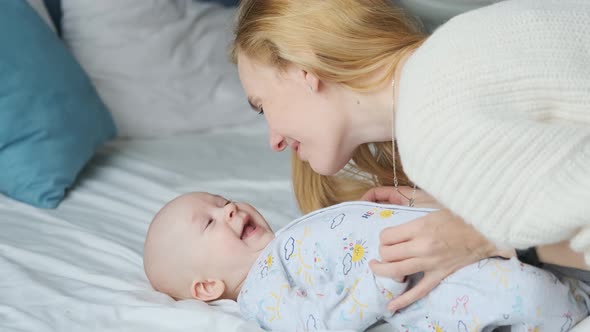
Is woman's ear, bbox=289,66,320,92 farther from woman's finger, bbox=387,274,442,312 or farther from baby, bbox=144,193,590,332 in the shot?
woman's finger, bbox=387,274,442,312

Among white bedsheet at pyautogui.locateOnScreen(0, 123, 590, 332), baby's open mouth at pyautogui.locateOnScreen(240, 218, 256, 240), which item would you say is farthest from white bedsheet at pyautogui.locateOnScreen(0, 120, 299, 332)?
baby's open mouth at pyautogui.locateOnScreen(240, 218, 256, 240)

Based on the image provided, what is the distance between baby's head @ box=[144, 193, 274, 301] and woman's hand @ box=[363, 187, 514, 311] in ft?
1.13

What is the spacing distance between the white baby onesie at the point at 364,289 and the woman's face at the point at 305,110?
0.36ft

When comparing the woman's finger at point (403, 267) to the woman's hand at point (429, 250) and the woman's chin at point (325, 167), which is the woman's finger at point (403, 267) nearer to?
the woman's hand at point (429, 250)

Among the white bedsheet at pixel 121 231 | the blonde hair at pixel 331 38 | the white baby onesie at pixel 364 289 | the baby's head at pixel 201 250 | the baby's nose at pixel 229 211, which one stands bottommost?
the white bedsheet at pixel 121 231

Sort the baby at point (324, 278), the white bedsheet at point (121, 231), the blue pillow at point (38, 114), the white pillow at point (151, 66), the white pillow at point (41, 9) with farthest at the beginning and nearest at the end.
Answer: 1. the white pillow at point (151, 66)
2. the white pillow at point (41, 9)
3. the blue pillow at point (38, 114)
4. the white bedsheet at point (121, 231)
5. the baby at point (324, 278)

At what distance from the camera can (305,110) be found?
1443mm

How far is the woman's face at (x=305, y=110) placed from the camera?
1.44 meters

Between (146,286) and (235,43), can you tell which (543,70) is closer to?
(235,43)

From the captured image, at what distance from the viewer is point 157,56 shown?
2.44 metres

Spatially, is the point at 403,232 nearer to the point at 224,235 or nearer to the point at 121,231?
the point at 224,235

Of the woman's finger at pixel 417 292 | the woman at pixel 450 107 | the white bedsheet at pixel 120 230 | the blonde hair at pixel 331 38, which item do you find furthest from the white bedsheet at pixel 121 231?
the blonde hair at pixel 331 38

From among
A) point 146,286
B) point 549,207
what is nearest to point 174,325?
point 146,286

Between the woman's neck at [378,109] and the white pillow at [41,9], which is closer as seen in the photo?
the woman's neck at [378,109]
